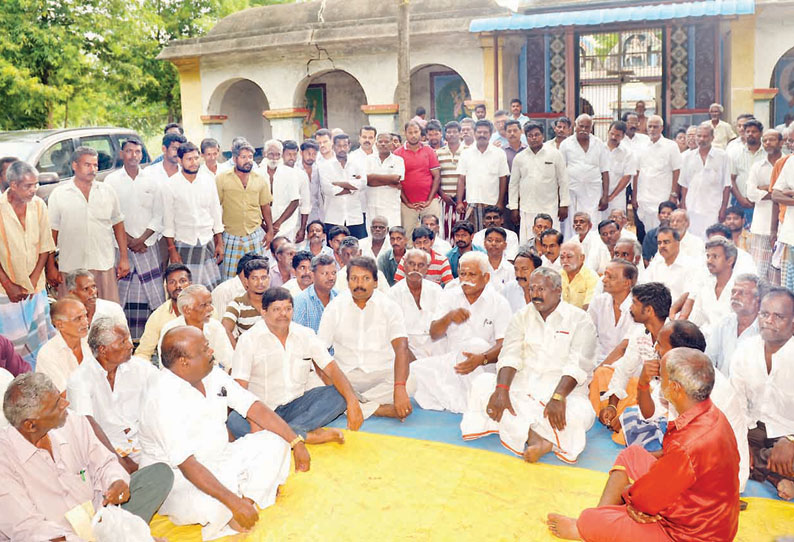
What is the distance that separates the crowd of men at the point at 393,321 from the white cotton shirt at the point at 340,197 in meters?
0.02

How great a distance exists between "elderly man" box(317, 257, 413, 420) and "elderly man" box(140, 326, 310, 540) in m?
1.41

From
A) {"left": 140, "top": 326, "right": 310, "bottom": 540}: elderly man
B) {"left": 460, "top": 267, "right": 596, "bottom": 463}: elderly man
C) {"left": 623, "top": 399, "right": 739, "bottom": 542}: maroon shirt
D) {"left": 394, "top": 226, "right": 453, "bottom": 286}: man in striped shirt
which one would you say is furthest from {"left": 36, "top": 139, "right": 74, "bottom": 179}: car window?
{"left": 623, "top": 399, "right": 739, "bottom": 542}: maroon shirt

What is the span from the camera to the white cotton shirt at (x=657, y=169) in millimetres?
9055

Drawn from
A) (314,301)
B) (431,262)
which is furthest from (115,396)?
(431,262)

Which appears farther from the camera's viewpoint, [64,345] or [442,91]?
[442,91]

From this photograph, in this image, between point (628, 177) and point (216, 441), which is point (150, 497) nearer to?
point (216, 441)

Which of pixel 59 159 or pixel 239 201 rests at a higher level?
pixel 59 159

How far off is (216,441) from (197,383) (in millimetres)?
329

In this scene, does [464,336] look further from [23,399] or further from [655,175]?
[655,175]

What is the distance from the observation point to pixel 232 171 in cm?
755

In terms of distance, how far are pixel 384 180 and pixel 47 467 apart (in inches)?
212

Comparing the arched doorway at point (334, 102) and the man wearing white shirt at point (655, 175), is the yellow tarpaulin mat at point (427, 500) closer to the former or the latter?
the man wearing white shirt at point (655, 175)

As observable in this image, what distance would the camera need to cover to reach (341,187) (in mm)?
8305

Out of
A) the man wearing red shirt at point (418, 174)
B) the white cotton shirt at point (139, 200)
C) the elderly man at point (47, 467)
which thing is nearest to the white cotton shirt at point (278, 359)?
the elderly man at point (47, 467)
